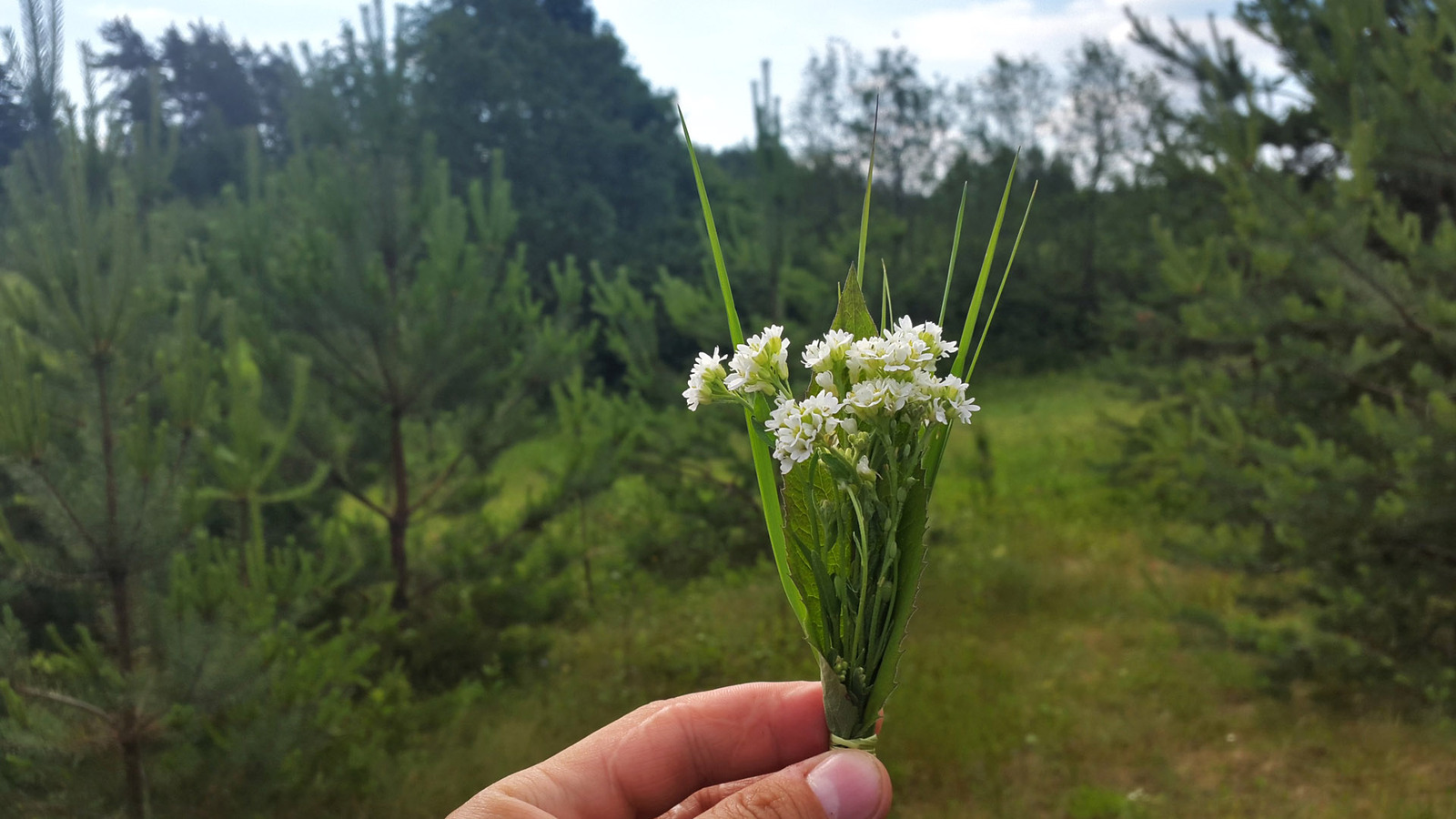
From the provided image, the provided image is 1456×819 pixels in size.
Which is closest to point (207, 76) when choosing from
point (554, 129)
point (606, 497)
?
point (554, 129)

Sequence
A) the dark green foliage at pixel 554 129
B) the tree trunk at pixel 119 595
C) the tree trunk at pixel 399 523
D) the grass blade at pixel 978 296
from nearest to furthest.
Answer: the grass blade at pixel 978 296, the tree trunk at pixel 119 595, the tree trunk at pixel 399 523, the dark green foliage at pixel 554 129

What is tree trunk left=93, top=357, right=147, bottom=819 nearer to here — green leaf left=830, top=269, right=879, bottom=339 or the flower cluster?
the flower cluster

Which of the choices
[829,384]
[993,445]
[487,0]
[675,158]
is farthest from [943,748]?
[487,0]

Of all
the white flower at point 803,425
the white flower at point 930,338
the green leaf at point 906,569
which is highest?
the white flower at point 930,338

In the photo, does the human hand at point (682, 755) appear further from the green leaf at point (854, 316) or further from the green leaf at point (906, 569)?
the green leaf at point (854, 316)

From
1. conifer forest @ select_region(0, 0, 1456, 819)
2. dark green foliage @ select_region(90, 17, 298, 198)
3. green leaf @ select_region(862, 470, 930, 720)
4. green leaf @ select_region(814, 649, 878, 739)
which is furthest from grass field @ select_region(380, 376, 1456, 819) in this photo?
dark green foliage @ select_region(90, 17, 298, 198)

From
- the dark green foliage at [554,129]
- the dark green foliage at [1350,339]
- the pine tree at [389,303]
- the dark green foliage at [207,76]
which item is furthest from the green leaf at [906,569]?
the dark green foliage at [207,76]
